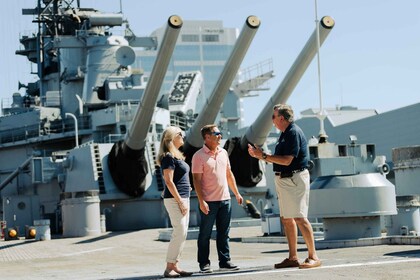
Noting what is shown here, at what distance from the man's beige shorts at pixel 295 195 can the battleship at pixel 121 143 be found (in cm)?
448

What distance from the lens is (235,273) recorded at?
783cm

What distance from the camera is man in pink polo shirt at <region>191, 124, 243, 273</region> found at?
8.34 meters

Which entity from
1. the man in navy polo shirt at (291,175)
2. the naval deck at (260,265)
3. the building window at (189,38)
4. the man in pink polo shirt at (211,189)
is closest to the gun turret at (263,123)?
the naval deck at (260,265)

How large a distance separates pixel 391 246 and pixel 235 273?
4213 millimetres

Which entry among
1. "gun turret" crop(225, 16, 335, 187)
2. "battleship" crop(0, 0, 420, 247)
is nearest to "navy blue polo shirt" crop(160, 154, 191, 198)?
"battleship" crop(0, 0, 420, 247)

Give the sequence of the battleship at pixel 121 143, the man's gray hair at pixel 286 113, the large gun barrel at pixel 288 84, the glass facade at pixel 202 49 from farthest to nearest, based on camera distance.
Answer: the glass facade at pixel 202 49
the large gun barrel at pixel 288 84
the battleship at pixel 121 143
the man's gray hair at pixel 286 113

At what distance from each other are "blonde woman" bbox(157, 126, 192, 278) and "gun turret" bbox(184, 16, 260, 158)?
11.5m

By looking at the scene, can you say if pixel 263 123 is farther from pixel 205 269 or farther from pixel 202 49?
pixel 202 49

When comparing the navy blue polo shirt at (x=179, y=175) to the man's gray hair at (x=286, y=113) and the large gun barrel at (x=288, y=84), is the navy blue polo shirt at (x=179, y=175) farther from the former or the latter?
the large gun barrel at (x=288, y=84)

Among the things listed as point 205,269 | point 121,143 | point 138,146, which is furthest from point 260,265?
point 121,143

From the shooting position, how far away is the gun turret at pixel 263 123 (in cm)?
2094

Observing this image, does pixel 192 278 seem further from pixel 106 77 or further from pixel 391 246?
pixel 106 77

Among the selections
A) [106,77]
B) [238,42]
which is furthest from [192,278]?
[106,77]

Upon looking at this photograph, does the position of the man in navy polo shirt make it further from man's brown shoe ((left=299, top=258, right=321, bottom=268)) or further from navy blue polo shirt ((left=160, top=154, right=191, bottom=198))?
navy blue polo shirt ((left=160, top=154, right=191, bottom=198))
